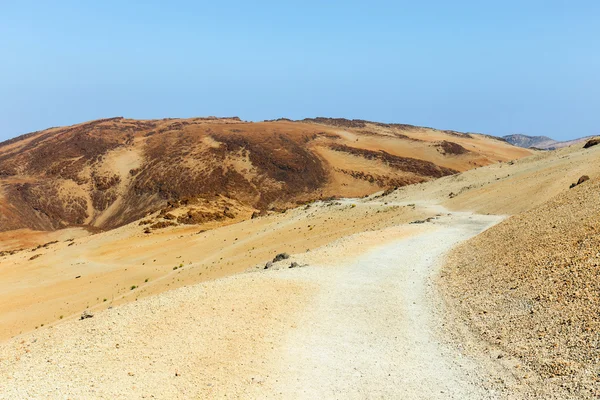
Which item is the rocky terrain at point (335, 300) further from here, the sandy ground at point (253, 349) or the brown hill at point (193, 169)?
the brown hill at point (193, 169)

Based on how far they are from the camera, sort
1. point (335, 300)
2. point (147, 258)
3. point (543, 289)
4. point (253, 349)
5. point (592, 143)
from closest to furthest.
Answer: point (253, 349) → point (543, 289) → point (335, 300) → point (147, 258) → point (592, 143)

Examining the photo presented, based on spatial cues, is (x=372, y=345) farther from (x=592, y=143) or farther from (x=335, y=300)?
(x=592, y=143)

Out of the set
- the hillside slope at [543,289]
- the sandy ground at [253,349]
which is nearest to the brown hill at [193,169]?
the hillside slope at [543,289]

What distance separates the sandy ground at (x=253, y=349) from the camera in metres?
8.78

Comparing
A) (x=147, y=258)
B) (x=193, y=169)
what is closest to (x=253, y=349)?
(x=147, y=258)

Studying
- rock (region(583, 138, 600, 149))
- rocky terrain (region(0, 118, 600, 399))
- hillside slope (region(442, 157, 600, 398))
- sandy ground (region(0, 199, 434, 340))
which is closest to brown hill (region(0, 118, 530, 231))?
sandy ground (region(0, 199, 434, 340))

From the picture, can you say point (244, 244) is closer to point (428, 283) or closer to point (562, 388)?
point (428, 283)

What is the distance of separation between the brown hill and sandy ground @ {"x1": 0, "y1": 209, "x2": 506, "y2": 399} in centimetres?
4132

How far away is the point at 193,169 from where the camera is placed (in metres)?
79.1

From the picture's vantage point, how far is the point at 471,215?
30.0 metres

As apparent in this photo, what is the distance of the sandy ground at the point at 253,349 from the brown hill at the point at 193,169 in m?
41.3

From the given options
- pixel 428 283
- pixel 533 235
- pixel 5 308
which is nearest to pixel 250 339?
pixel 428 283

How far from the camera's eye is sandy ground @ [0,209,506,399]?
8.78 m

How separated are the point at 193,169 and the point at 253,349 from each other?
71.1 metres
